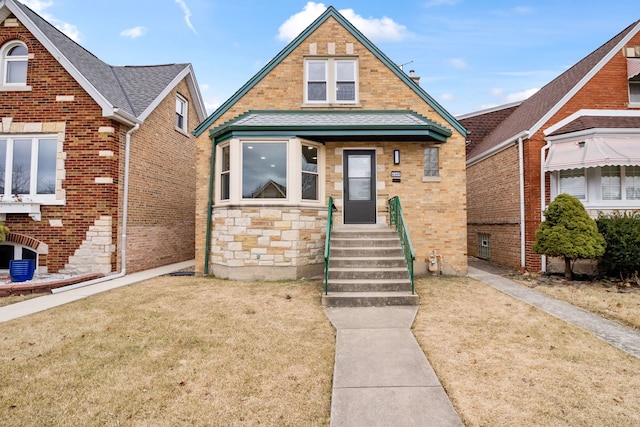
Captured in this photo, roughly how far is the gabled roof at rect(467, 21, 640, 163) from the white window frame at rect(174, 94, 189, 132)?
13.1 metres

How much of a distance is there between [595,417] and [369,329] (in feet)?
9.49

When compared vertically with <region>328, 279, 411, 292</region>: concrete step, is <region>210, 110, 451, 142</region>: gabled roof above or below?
above

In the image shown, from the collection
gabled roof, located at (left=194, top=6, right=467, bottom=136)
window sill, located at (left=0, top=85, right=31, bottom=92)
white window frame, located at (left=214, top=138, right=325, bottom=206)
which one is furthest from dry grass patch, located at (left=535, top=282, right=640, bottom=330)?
window sill, located at (left=0, top=85, right=31, bottom=92)

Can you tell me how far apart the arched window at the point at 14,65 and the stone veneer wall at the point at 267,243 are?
7887 millimetres

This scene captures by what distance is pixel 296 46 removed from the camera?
10.7 meters

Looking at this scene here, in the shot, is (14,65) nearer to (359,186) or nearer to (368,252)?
(359,186)

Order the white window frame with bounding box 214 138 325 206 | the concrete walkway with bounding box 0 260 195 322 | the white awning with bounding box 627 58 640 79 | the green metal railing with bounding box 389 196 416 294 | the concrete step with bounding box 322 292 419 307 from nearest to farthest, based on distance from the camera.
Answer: the concrete walkway with bounding box 0 260 195 322 → the concrete step with bounding box 322 292 419 307 → the green metal railing with bounding box 389 196 416 294 → the white window frame with bounding box 214 138 325 206 → the white awning with bounding box 627 58 640 79

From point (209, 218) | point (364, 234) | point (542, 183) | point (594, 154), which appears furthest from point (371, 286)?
point (594, 154)

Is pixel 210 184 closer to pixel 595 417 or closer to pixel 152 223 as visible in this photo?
pixel 152 223

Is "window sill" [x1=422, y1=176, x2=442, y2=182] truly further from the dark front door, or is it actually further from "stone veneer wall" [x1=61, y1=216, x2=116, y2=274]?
"stone veneer wall" [x1=61, y1=216, x2=116, y2=274]

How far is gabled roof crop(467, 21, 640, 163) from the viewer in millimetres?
10859

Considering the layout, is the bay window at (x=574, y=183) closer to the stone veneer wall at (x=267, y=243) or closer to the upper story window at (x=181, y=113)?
the stone veneer wall at (x=267, y=243)

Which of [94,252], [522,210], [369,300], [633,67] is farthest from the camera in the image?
[522,210]

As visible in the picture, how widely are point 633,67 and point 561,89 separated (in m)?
1.97
